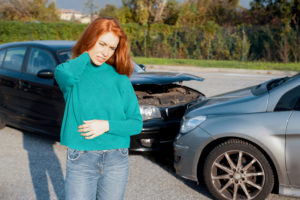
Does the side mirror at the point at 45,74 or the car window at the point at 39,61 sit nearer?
the side mirror at the point at 45,74

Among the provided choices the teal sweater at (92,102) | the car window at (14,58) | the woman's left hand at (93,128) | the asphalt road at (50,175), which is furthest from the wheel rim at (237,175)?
the car window at (14,58)

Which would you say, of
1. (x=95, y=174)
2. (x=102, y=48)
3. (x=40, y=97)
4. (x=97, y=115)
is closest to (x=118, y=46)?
(x=102, y=48)

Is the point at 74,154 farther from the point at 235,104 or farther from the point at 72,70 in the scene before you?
the point at 235,104

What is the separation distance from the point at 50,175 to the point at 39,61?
6.84 ft

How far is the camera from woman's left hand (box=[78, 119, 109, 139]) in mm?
2008

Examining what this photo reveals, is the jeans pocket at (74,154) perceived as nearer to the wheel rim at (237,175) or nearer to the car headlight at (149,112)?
the wheel rim at (237,175)

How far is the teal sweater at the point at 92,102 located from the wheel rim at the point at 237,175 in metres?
1.84

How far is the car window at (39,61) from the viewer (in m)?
5.69

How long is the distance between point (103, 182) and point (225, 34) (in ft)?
68.1

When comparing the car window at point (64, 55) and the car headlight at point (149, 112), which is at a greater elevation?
the car window at point (64, 55)

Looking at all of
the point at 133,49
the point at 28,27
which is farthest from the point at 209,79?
the point at 28,27

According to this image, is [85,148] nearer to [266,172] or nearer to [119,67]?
[119,67]

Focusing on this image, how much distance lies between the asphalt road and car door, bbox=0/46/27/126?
14.7 inches

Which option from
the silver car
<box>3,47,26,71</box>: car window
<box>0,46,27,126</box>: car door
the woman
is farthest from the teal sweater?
<box>3,47,26,71</box>: car window
